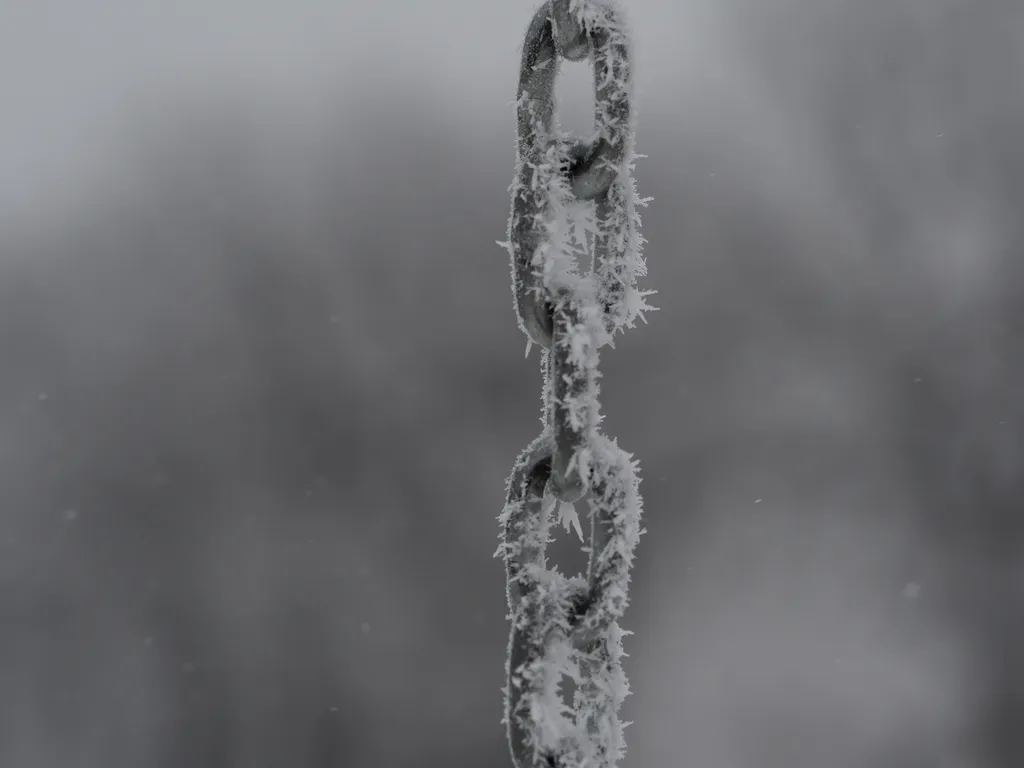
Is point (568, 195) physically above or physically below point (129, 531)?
below

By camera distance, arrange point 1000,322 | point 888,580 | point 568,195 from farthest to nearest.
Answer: point 888,580 < point 1000,322 < point 568,195

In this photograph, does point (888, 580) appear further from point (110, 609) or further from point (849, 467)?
point (110, 609)

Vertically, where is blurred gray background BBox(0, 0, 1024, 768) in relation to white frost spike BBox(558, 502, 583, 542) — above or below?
above

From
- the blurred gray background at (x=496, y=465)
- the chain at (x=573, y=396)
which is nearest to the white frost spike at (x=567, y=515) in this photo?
the chain at (x=573, y=396)

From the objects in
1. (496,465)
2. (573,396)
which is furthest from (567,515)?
(496,465)

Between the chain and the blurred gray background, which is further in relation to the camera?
the blurred gray background

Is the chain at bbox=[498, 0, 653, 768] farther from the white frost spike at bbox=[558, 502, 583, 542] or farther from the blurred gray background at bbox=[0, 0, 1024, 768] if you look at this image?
the blurred gray background at bbox=[0, 0, 1024, 768]

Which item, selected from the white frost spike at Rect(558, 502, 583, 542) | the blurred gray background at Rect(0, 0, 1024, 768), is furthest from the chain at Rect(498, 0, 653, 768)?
the blurred gray background at Rect(0, 0, 1024, 768)

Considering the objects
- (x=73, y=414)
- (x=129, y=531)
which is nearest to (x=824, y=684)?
(x=129, y=531)
